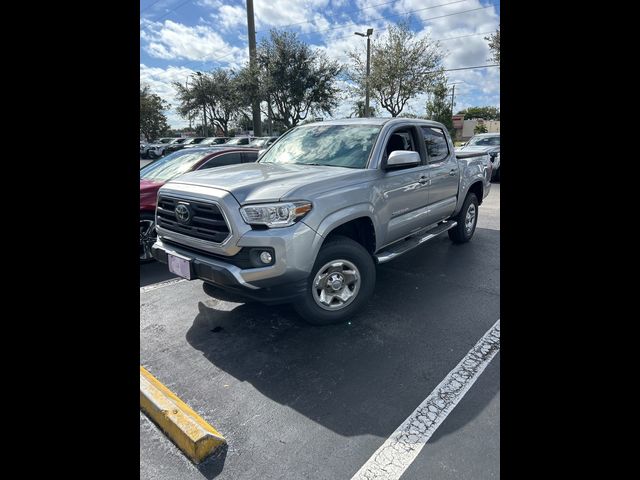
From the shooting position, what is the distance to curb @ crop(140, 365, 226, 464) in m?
2.18

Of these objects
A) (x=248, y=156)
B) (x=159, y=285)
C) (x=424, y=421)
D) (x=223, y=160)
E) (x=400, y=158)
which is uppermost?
(x=248, y=156)

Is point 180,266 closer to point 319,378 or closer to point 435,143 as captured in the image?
point 319,378

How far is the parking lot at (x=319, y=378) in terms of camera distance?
2.16 m

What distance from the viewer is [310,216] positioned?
3.17 meters

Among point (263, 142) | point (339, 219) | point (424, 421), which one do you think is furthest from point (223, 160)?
point (263, 142)

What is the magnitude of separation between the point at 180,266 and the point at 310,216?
3.82ft

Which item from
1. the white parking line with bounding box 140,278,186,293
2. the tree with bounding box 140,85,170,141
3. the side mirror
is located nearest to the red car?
the white parking line with bounding box 140,278,186,293

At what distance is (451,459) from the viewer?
6.98ft

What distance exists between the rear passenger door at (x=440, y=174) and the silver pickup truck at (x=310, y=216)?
0.04m

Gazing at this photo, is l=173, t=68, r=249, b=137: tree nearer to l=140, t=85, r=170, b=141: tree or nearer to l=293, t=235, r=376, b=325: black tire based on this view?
l=140, t=85, r=170, b=141: tree
